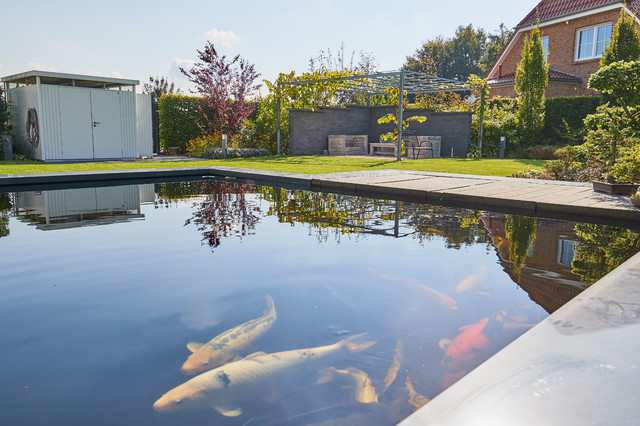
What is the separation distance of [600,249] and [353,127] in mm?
14409

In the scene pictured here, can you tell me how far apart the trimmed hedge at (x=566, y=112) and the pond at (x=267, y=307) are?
1159cm

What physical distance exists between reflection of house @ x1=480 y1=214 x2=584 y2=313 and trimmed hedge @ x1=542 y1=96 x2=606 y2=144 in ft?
38.0

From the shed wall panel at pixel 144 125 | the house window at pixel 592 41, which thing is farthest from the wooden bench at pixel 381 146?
the house window at pixel 592 41

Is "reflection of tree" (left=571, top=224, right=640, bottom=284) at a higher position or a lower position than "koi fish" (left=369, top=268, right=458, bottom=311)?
higher

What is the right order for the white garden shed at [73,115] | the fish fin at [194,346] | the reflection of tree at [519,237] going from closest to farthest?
the fish fin at [194,346], the reflection of tree at [519,237], the white garden shed at [73,115]

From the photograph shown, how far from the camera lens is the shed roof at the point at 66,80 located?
13.5 meters

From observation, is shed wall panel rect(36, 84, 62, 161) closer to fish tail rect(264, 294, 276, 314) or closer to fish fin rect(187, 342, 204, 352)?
fish tail rect(264, 294, 276, 314)

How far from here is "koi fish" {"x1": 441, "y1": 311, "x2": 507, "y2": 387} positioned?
2262mm

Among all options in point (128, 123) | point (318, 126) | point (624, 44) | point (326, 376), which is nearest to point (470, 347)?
point (326, 376)

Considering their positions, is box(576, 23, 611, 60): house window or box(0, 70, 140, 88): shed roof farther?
box(576, 23, 611, 60): house window

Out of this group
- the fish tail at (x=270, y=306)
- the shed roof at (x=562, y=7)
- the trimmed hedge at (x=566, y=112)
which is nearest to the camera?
the fish tail at (x=270, y=306)

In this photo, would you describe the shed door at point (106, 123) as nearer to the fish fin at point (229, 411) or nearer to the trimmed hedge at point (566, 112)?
the trimmed hedge at point (566, 112)

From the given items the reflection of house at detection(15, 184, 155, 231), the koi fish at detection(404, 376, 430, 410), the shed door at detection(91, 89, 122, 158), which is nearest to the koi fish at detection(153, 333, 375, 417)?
the koi fish at detection(404, 376, 430, 410)

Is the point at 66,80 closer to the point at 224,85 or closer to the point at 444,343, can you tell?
the point at 224,85
